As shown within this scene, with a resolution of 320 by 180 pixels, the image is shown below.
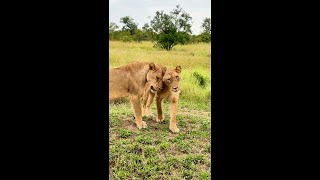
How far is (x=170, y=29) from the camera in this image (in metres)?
2.80

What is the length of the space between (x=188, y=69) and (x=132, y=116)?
0.44 m

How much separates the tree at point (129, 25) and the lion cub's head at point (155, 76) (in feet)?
0.81

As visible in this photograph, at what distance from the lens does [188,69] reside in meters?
2.78

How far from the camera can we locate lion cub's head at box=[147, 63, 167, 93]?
8.84 ft

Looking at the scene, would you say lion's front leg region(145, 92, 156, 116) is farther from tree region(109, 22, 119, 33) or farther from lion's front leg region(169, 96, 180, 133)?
tree region(109, 22, 119, 33)

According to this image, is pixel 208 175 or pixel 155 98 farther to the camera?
pixel 155 98

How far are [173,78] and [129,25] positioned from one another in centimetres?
41

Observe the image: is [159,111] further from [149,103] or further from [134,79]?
[134,79]

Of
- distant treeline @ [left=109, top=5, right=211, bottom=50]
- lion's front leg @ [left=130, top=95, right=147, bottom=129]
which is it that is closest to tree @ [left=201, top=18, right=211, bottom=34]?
distant treeline @ [left=109, top=5, right=211, bottom=50]

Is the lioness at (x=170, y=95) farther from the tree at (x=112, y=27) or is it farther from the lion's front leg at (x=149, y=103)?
the tree at (x=112, y=27)
